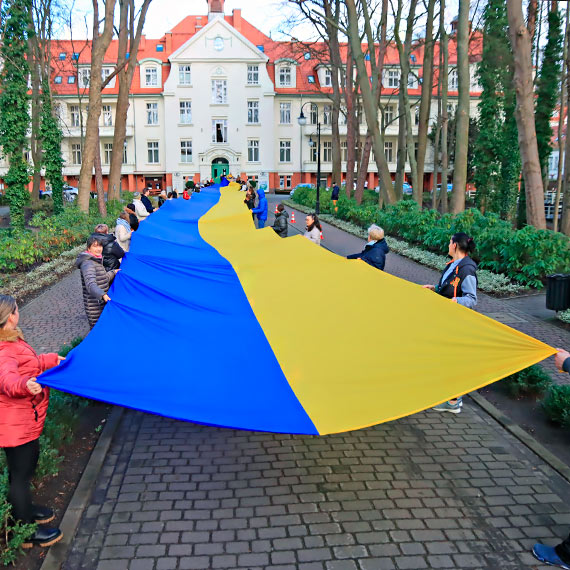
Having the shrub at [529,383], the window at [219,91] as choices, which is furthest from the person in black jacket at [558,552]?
the window at [219,91]

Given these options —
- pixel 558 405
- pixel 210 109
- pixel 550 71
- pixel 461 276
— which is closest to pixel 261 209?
pixel 461 276

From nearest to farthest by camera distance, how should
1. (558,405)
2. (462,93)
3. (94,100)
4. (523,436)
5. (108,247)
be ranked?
(523,436) < (558,405) < (108,247) < (462,93) < (94,100)

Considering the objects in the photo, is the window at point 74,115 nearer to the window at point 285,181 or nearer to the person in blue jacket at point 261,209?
the window at point 285,181

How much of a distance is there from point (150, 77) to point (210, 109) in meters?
6.88

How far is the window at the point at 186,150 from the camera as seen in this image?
Result: 5825cm

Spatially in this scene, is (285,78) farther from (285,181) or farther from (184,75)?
(285,181)

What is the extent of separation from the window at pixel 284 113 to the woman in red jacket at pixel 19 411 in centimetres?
5799

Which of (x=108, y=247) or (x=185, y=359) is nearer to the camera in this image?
(x=185, y=359)

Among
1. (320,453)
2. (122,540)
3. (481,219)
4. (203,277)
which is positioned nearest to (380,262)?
(203,277)

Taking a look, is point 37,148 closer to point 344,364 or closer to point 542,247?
point 542,247

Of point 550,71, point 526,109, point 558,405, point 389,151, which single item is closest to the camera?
point 558,405

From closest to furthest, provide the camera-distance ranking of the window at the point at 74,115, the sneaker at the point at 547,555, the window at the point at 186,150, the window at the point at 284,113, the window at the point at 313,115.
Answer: the sneaker at the point at 547,555 < the window at the point at 186,150 < the window at the point at 74,115 < the window at the point at 284,113 < the window at the point at 313,115

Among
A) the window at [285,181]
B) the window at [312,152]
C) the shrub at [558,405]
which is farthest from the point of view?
the window at [285,181]

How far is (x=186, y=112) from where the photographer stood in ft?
190
